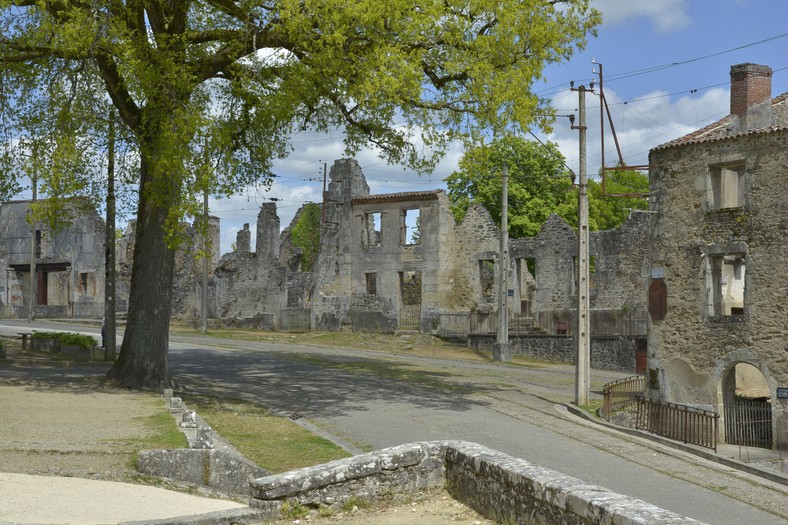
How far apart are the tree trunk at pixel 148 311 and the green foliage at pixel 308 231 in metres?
37.4

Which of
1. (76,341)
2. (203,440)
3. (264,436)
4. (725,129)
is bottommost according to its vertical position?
(264,436)

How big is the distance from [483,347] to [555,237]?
728cm

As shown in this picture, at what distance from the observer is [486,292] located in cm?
4944

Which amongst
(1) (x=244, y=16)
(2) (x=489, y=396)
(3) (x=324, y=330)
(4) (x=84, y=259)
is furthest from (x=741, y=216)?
(4) (x=84, y=259)

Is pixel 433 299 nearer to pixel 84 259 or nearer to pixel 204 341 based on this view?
pixel 204 341

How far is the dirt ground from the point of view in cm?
845

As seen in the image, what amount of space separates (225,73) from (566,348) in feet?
73.1

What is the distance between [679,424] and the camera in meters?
20.7

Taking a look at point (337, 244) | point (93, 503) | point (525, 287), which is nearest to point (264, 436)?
point (93, 503)

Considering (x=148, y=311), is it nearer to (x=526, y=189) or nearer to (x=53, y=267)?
(x=526, y=189)

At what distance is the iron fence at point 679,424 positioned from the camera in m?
20.3

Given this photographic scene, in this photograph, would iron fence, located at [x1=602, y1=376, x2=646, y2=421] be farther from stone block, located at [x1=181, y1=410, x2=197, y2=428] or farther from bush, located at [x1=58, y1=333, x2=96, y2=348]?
bush, located at [x1=58, y1=333, x2=96, y2=348]

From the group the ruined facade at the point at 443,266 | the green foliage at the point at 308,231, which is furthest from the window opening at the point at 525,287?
the green foliage at the point at 308,231

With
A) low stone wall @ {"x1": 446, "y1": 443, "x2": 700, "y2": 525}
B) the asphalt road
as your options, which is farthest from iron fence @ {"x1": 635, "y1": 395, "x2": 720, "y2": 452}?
low stone wall @ {"x1": 446, "y1": 443, "x2": 700, "y2": 525}
